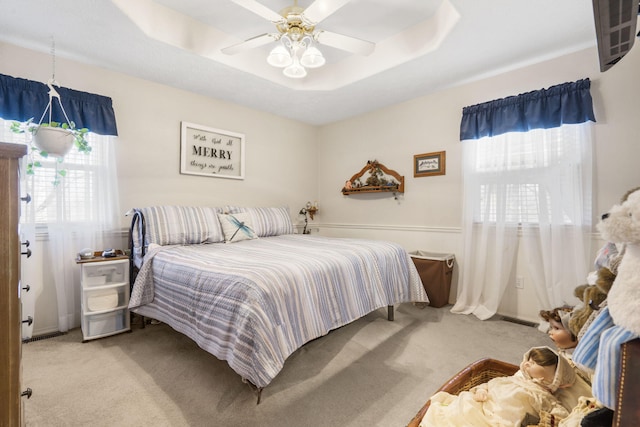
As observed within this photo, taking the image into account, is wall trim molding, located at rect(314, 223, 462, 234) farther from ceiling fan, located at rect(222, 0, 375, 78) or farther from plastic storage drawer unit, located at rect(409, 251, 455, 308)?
ceiling fan, located at rect(222, 0, 375, 78)

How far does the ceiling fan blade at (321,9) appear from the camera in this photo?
1.57 meters

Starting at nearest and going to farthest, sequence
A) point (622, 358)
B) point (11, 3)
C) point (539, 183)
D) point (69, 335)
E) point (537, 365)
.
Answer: point (622, 358) → point (537, 365) → point (11, 3) → point (69, 335) → point (539, 183)

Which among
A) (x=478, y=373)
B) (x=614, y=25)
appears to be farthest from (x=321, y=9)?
(x=478, y=373)

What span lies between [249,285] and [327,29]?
2229 mm

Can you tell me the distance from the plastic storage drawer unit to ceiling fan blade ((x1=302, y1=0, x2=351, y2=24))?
229 centimetres

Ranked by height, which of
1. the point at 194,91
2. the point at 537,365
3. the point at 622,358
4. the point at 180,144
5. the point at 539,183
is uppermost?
the point at 194,91

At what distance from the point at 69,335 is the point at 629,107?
15.1 ft

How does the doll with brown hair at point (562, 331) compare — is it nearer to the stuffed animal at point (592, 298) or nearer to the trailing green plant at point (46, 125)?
the stuffed animal at point (592, 298)

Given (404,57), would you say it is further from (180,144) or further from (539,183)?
(180,144)

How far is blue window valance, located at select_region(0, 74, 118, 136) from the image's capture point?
7.04 ft

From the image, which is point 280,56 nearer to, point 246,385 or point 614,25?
point 614,25

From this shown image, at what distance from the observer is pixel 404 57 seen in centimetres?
253

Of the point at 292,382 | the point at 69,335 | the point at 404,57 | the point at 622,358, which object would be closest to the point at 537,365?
the point at 622,358

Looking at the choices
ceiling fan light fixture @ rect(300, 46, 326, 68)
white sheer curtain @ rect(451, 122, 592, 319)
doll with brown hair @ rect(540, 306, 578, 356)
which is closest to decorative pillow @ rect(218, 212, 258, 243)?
ceiling fan light fixture @ rect(300, 46, 326, 68)
